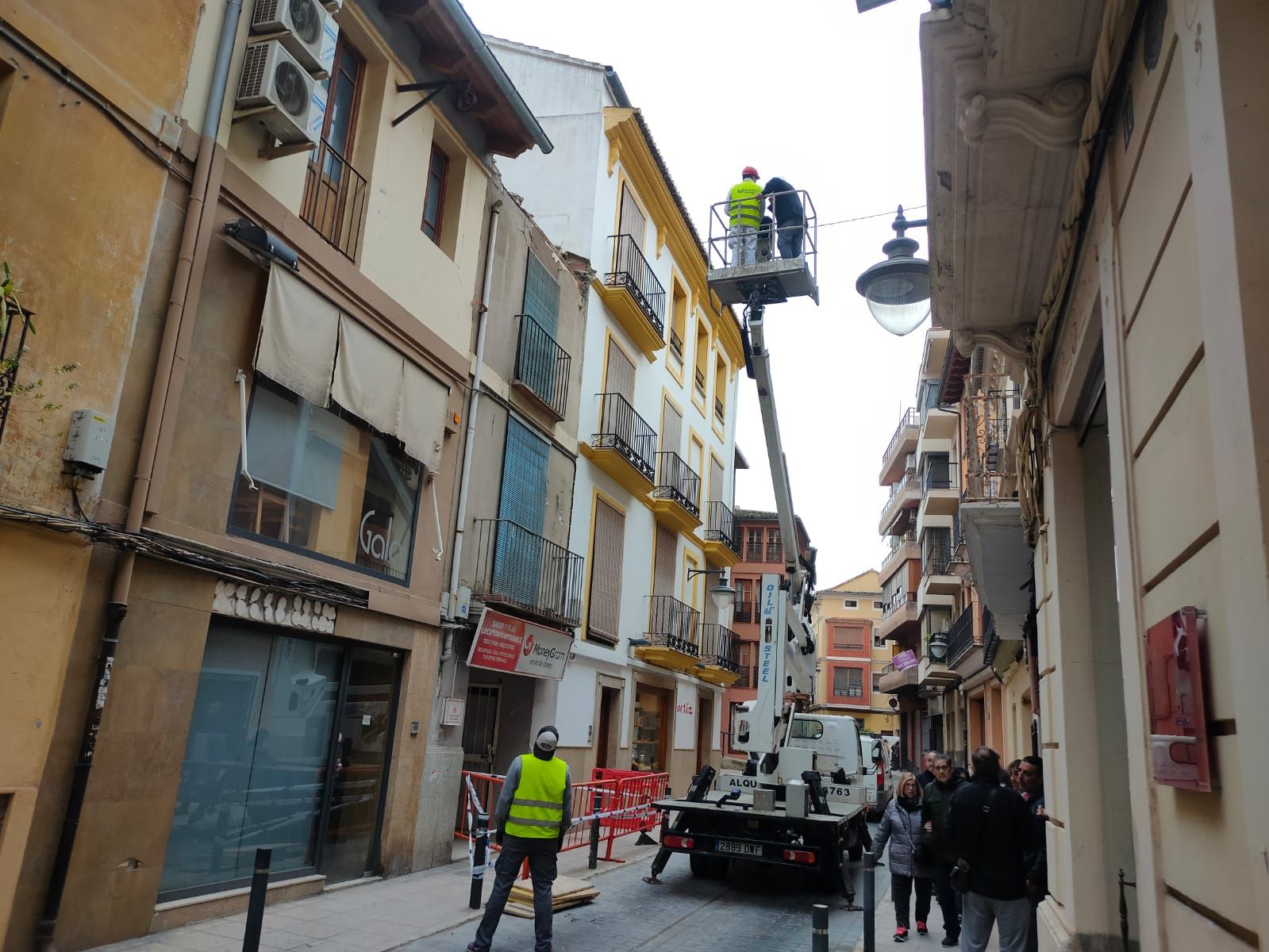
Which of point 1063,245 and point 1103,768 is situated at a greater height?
point 1063,245

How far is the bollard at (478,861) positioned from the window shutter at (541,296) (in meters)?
7.91

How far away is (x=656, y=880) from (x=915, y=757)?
39.8 metres

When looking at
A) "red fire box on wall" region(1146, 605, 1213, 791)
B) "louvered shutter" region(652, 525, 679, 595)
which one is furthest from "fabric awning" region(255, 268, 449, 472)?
"louvered shutter" region(652, 525, 679, 595)

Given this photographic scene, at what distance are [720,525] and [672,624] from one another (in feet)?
17.5

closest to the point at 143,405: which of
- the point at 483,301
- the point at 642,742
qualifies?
the point at 483,301

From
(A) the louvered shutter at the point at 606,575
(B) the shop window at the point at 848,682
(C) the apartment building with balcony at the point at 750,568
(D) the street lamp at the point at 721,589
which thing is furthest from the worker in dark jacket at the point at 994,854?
(B) the shop window at the point at 848,682

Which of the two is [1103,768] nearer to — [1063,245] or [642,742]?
[1063,245]

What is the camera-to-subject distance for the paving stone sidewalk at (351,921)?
24.6 feet

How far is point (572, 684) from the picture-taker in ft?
54.9

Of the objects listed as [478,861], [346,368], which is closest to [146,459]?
[346,368]

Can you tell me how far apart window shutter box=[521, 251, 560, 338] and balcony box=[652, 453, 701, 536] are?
20.5 ft

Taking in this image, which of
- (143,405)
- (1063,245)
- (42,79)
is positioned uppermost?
(42,79)

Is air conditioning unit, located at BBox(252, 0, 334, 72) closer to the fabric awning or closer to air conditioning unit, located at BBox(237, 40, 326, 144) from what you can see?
air conditioning unit, located at BBox(237, 40, 326, 144)

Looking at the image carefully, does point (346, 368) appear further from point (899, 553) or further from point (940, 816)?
point (899, 553)
